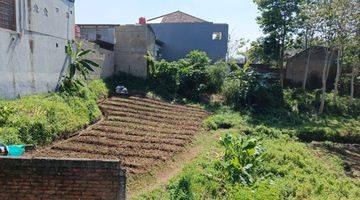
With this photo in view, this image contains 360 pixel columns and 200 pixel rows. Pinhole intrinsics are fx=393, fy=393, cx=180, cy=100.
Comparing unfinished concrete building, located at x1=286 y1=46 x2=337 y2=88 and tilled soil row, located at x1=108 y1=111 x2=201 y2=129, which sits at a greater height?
unfinished concrete building, located at x1=286 y1=46 x2=337 y2=88

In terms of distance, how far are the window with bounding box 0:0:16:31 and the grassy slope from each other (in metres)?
7.83

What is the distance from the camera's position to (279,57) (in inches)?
1113

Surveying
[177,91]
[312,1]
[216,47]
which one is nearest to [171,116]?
[177,91]

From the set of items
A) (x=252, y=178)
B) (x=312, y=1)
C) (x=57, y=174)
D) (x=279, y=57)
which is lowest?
(x=252, y=178)

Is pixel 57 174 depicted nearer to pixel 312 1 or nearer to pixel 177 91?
pixel 177 91

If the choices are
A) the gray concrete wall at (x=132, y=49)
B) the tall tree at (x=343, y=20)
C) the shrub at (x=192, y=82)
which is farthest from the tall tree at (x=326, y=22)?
the gray concrete wall at (x=132, y=49)

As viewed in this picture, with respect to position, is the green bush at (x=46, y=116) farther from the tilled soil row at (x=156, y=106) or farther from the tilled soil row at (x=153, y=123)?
the tilled soil row at (x=156, y=106)

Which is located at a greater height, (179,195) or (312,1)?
(312,1)

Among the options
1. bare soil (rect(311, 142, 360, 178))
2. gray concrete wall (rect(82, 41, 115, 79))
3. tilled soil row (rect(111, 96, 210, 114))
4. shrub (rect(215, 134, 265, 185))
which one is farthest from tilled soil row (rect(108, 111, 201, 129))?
bare soil (rect(311, 142, 360, 178))

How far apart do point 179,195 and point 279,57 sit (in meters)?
20.7

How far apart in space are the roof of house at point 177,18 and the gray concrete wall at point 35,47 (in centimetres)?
1516

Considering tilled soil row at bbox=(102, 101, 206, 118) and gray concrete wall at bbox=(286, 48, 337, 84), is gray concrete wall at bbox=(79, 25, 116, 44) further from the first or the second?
gray concrete wall at bbox=(286, 48, 337, 84)

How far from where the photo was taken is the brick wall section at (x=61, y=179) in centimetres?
650

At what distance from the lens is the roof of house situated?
33.2 m
